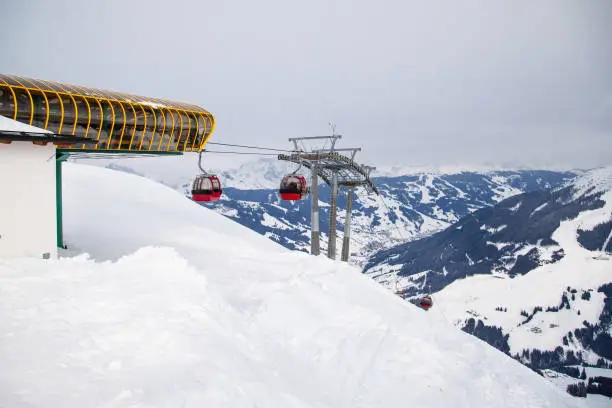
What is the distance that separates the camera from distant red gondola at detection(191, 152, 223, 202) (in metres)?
24.5

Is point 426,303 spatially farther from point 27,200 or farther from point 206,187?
point 27,200

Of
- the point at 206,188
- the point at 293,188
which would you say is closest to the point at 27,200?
the point at 206,188

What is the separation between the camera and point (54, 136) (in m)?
15.2

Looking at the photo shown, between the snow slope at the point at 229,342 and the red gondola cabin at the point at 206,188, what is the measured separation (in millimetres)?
5007

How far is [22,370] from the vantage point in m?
8.20

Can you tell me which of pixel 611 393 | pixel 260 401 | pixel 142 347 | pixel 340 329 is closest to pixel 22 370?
pixel 142 347

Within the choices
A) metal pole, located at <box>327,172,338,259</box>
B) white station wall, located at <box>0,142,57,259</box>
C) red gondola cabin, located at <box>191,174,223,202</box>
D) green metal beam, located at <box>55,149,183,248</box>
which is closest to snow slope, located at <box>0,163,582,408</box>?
white station wall, located at <box>0,142,57,259</box>

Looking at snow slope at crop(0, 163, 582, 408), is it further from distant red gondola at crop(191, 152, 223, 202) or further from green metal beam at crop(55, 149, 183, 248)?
green metal beam at crop(55, 149, 183, 248)

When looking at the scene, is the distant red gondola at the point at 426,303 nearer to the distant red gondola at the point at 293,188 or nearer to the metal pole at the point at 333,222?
the metal pole at the point at 333,222

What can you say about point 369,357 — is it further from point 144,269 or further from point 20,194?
point 20,194

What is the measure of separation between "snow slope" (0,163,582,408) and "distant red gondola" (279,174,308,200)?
7.59m

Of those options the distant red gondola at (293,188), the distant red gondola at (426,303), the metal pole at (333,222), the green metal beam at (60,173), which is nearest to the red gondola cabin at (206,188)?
→ the green metal beam at (60,173)

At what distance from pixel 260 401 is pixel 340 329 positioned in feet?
18.0

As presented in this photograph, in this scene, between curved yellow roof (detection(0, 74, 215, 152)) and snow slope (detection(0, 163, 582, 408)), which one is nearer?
snow slope (detection(0, 163, 582, 408))
